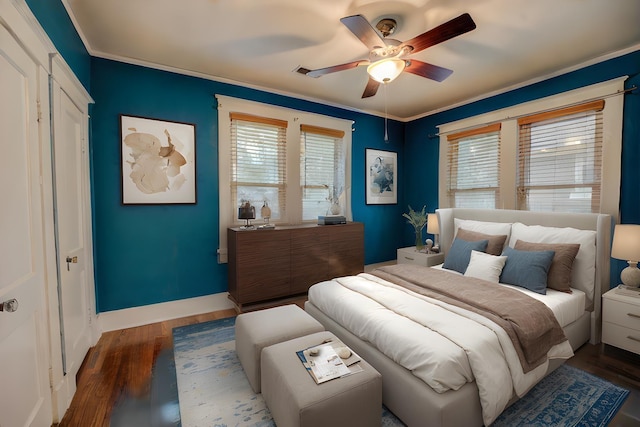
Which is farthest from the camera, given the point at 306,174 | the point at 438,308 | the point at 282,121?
the point at 306,174

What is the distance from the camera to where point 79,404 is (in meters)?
1.92

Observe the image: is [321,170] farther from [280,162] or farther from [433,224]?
[433,224]

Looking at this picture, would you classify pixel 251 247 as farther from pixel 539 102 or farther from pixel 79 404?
pixel 539 102

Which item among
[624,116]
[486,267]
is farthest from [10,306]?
[624,116]

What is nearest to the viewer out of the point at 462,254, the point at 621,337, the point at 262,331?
the point at 262,331

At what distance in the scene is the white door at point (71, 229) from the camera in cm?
191

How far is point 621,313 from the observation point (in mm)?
2344

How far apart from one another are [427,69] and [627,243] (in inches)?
88.7

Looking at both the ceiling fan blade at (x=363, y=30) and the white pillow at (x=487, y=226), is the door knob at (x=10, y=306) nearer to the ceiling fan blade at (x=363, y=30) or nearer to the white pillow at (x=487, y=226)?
the ceiling fan blade at (x=363, y=30)

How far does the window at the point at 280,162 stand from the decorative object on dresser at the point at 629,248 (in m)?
3.04

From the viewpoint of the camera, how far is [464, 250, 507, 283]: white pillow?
266 cm

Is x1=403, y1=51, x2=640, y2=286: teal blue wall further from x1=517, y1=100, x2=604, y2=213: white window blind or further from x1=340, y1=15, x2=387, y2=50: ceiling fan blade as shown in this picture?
x1=340, y1=15, x2=387, y2=50: ceiling fan blade

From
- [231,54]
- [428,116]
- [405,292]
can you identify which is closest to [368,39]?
[231,54]

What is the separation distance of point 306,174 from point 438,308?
275 cm
